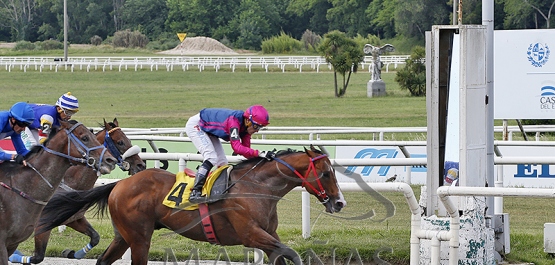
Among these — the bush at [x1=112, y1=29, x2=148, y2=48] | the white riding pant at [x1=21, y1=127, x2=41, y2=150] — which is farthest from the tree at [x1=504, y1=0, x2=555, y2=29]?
the white riding pant at [x1=21, y1=127, x2=41, y2=150]

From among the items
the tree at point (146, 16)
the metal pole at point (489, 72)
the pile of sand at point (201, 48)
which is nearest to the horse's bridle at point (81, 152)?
the metal pole at point (489, 72)

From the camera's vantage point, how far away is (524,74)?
1059 cm

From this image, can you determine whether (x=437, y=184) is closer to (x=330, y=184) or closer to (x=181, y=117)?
(x=330, y=184)

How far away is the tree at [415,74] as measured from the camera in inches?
1069

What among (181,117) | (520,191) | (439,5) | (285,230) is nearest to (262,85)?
(181,117)

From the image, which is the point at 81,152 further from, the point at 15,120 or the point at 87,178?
the point at 87,178

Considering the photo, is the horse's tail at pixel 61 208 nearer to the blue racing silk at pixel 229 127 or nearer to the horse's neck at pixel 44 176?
the horse's neck at pixel 44 176

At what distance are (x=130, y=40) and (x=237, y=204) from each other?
56369 millimetres

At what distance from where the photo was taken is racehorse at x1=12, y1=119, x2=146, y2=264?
20.7 feet

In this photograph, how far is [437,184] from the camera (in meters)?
5.79

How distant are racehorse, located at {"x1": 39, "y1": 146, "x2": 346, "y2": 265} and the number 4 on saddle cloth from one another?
0.04m

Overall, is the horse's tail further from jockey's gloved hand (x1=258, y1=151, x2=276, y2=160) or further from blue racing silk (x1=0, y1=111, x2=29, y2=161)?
jockey's gloved hand (x1=258, y1=151, x2=276, y2=160)

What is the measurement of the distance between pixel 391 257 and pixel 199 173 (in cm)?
164

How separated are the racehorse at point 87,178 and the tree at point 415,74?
2050 centimetres
